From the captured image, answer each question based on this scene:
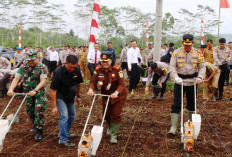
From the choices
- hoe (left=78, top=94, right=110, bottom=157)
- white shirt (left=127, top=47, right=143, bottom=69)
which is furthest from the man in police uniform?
white shirt (left=127, top=47, right=143, bottom=69)

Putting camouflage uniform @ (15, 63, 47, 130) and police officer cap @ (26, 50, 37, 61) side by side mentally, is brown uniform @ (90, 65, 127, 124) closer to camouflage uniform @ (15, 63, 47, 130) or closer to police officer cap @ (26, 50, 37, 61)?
camouflage uniform @ (15, 63, 47, 130)

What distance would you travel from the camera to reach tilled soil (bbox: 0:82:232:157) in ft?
15.6

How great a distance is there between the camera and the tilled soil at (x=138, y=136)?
4.76 meters

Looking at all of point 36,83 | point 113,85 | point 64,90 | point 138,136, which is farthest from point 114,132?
point 36,83

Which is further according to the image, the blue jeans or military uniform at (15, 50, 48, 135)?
military uniform at (15, 50, 48, 135)

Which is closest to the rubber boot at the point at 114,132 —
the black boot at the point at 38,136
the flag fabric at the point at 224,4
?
the black boot at the point at 38,136

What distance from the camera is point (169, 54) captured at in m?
9.68

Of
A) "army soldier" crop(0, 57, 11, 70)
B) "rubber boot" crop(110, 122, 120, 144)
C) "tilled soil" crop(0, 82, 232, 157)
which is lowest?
"tilled soil" crop(0, 82, 232, 157)

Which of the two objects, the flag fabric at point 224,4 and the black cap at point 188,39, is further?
the flag fabric at point 224,4

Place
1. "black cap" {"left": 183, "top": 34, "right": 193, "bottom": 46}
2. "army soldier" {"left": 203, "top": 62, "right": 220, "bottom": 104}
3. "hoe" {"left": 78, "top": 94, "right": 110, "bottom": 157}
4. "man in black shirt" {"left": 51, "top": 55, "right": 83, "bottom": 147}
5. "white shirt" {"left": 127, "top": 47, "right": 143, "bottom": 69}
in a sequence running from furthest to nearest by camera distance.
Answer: "white shirt" {"left": 127, "top": 47, "right": 143, "bottom": 69} → "army soldier" {"left": 203, "top": 62, "right": 220, "bottom": 104} → "black cap" {"left": 183, "top": 34, "right": 193, "bottom": 46} → "man in black shirt" {"left": 51, "top": 55, "right": 83, "bottom": 147} → "hoe" {"left": 78, "top": 94, "right": 110, "bottom": 157}

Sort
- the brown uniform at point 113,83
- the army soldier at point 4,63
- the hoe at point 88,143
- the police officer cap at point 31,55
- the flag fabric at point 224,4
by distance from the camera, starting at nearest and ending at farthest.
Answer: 1. the hoe at point 88,143
2. the police officer cap at point 31,55
3. the brown uniform at point 113,83
4. the army soldier at point 4,63
5. the flag fabric at point 224,4

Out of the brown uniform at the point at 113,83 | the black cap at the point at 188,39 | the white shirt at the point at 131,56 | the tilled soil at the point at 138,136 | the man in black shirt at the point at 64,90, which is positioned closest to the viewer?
the tilled soil at the point at 138,136

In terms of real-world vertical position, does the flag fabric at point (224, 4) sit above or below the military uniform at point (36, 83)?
above

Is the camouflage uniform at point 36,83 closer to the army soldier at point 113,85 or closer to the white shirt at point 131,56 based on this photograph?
the army soldier at point 113,85
